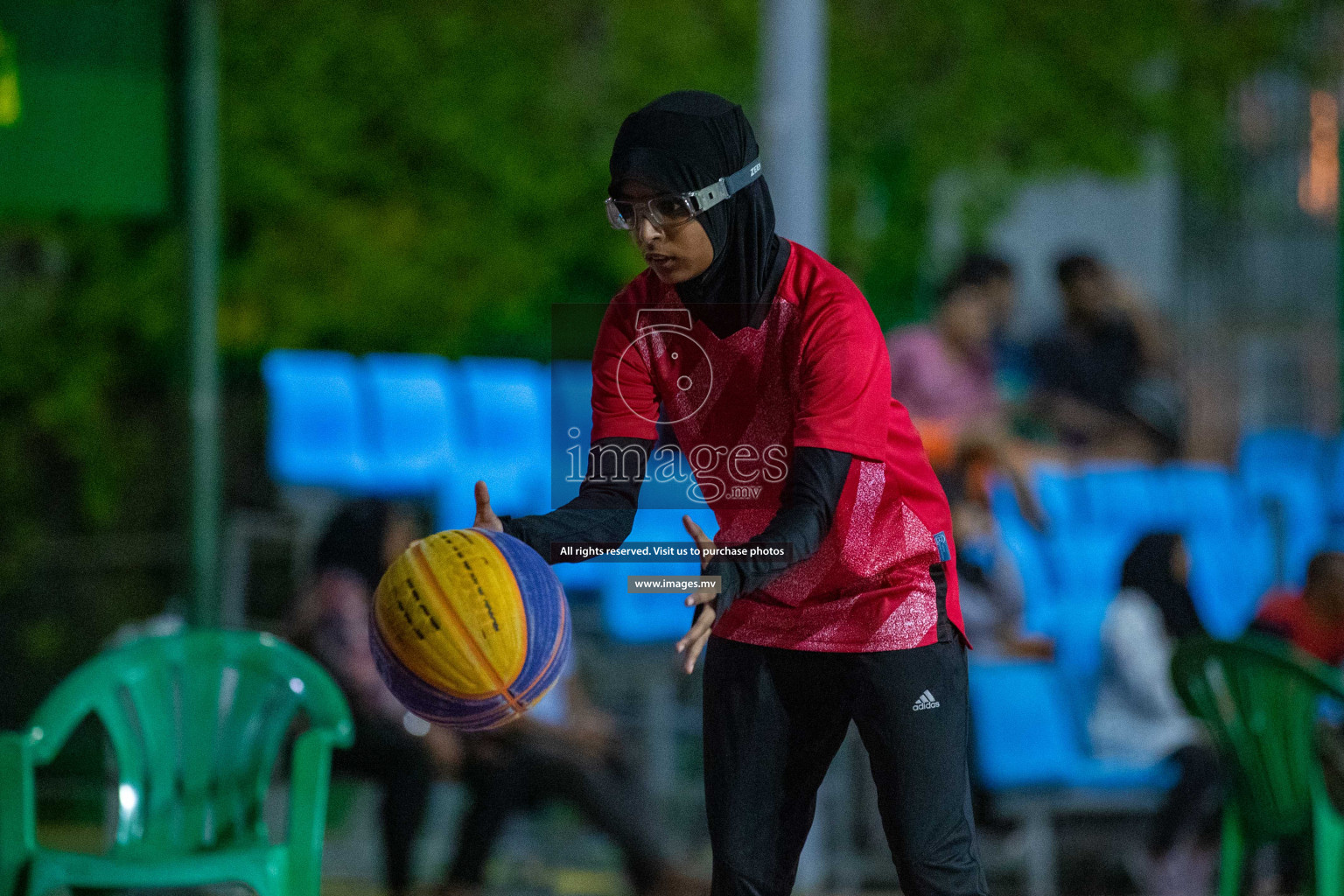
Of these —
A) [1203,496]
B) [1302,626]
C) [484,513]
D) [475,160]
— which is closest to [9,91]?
[484,513]

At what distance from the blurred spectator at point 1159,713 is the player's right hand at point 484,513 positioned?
369 cm

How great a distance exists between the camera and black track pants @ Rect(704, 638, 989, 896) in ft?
8.76

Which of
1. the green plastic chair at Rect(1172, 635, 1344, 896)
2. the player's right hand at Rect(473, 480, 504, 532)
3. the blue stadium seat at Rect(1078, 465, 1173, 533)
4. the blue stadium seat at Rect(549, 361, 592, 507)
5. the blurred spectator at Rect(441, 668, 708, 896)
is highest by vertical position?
the blue stadium seat at Rect(549, 361, 592, 507)

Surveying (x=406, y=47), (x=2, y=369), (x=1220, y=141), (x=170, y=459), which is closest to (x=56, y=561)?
(x=170, y=459)

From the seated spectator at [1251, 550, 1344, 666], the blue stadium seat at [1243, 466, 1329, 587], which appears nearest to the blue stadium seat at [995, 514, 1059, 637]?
the seated spectator at [1251, 550, 1344, 666]

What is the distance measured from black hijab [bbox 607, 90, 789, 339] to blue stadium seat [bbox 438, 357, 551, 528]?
15.4 feet

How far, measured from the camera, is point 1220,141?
12.4 m

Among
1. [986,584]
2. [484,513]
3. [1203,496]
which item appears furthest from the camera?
[1203,496]

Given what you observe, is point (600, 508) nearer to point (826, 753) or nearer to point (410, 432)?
point (826, 753)

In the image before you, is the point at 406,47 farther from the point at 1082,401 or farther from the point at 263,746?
the point at 263,746

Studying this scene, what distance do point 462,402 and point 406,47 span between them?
3271mm

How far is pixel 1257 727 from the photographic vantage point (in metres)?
4.54

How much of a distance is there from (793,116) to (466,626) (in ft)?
11.6

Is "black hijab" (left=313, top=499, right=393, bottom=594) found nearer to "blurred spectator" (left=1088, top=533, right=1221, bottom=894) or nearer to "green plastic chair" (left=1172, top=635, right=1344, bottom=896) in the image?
"green plastic chair" (left=1172, top=635, right=1344, bottom=896)
